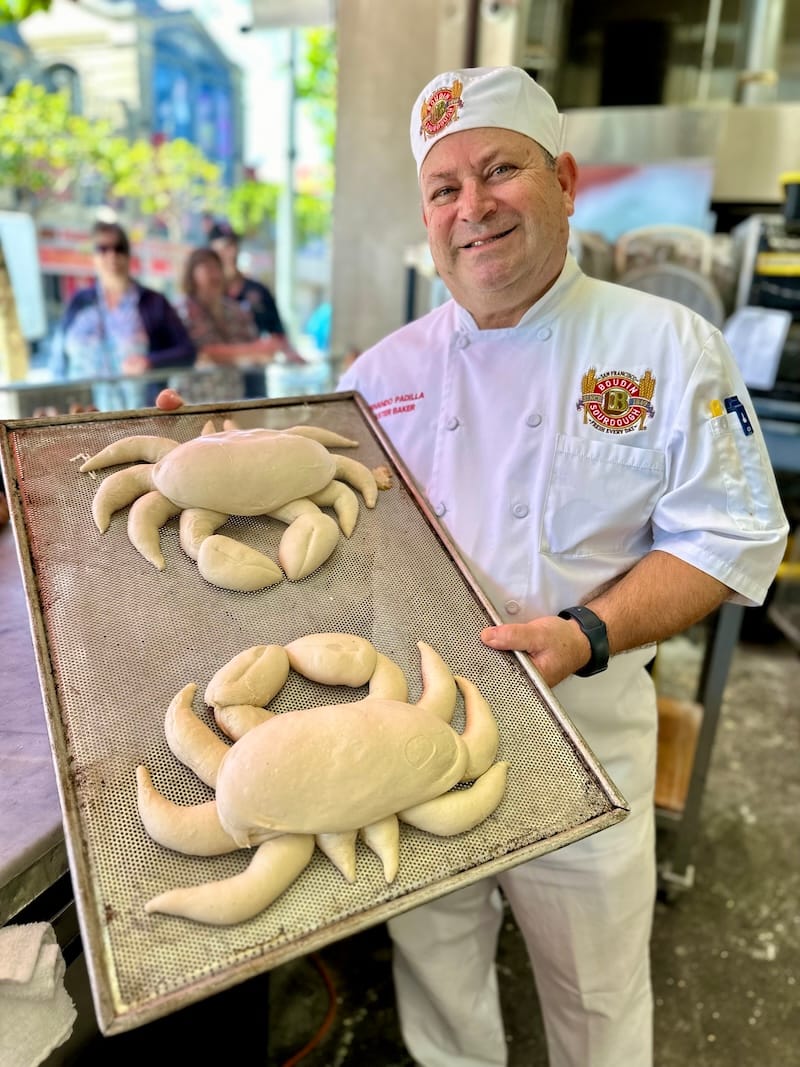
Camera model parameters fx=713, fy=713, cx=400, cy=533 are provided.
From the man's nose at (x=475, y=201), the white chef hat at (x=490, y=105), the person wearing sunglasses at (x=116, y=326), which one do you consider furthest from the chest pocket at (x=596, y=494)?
the person wearing sunglasses at (x=116, y=326)

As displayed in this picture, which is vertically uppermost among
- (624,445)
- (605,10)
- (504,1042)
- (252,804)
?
(605,10)

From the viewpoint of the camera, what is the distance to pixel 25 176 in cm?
376

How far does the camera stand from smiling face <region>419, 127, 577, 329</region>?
1.12 m

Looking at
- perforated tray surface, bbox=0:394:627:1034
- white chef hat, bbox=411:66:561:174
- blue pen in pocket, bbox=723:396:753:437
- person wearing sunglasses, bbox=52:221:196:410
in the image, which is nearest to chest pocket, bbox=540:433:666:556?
blue pen in pocket, bbox=723:396:753:437

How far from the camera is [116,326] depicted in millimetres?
3062

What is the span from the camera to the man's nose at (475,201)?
3.65ft

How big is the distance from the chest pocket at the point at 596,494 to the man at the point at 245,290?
102 inches

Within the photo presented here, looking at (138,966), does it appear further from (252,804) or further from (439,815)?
(439,815)

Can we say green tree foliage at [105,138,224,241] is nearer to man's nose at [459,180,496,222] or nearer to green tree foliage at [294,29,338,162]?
green tree foliage at [294,29,338,162]

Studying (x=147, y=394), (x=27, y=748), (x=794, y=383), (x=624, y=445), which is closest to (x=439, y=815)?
(x=27, y=748)

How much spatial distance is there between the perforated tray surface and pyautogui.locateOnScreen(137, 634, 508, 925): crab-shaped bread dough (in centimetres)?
2

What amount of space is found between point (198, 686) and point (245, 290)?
10.3ft

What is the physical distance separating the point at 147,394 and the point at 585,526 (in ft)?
4.77

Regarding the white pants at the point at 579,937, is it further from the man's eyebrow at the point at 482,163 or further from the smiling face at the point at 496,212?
the man's eyebrow at the point at 482,163
